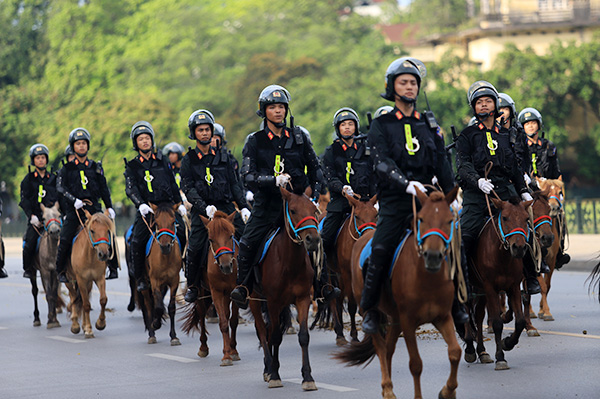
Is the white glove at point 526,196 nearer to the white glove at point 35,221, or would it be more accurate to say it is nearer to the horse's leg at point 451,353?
the horse's leg at point 451,353

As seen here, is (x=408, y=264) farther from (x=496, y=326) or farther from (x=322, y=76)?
(x=322, y=76)

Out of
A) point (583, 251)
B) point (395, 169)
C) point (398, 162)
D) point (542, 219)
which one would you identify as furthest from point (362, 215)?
point (583, 251)

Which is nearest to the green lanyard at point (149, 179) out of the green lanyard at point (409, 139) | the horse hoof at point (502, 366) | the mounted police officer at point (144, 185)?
the mounted police officer at point (144, 185)

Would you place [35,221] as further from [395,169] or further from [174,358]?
[395,169]

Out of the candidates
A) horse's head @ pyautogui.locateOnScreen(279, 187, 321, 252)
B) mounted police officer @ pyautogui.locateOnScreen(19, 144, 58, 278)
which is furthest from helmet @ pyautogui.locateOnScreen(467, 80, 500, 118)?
mounted police officer @ pyautogui.locateOnScreen(19, 144, 58, 278)

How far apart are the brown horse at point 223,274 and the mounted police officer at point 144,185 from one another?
2265 mm

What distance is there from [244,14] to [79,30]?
13320 mm

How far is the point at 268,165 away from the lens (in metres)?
10.9

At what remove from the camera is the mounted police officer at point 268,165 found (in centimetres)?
1088

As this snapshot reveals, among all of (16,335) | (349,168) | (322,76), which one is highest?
(322,76)

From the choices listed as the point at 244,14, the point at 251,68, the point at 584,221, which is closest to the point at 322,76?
the point at 251,68

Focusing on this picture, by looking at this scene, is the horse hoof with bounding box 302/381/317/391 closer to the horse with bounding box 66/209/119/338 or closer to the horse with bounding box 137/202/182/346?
the horse with bounding box 137/202/182/346

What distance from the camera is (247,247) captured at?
1090 cm

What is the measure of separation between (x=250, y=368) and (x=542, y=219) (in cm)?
428
